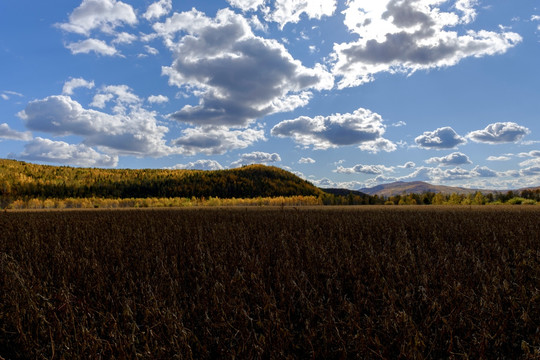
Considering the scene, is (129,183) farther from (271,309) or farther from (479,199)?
(271,309)

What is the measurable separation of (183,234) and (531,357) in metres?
5.71

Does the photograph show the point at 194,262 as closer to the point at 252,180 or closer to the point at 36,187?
the point at 36,187

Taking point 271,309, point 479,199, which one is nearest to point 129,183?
point 479,199

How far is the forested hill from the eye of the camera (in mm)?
47500

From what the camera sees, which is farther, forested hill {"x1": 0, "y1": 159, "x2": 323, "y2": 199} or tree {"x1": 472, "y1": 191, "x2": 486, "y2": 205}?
forested hill {"x1": 0, "y1": 159, "x2": 323, "y2": 199}

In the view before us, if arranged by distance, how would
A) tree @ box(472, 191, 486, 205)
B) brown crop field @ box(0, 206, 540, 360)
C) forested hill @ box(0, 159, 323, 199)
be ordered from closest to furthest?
1. brown crop field @ box(0, 206, 540, 360)
2. tree @ box(472, 191, 486, 205)
3. forested hill @ box(0, 159, 323, 199)

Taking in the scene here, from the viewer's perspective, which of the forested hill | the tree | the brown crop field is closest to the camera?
the brown crop field

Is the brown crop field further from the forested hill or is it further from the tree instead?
the forested hill

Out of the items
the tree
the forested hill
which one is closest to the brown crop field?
the tree

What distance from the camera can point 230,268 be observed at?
12.4ft

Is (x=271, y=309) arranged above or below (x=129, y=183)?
below

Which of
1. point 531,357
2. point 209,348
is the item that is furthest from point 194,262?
point 531,357

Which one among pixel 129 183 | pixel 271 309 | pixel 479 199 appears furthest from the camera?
pixel 129 183

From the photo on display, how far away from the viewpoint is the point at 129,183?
5606 cm
